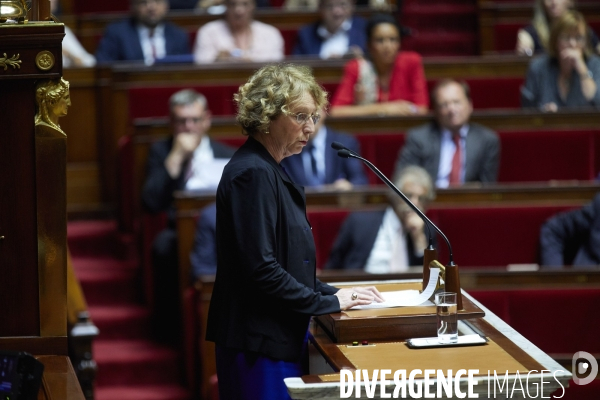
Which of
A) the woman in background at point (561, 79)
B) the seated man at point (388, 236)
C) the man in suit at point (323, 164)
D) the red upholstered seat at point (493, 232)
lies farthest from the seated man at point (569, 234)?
the woman in background at point (561, 79)

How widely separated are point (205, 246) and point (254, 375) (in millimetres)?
1060

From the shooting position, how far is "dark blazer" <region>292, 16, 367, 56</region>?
11.7 feet

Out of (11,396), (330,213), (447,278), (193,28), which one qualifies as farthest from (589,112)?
(11,396)

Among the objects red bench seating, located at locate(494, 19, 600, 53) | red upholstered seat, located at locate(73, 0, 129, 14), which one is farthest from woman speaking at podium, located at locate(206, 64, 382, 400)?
red upholstered seat, located at locate(73, 0, 129, 14)

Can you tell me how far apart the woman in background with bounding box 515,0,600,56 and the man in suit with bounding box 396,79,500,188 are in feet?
2.51

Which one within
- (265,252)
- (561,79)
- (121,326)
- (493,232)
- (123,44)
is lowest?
(121,326)

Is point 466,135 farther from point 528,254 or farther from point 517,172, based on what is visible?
point 528,254

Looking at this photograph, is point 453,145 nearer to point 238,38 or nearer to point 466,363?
point 238,38

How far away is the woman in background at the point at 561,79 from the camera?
122 inches

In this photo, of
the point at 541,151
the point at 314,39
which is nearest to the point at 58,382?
the point at 541,151

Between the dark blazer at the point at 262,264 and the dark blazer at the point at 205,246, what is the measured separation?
100cm

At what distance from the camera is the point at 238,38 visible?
136 inches

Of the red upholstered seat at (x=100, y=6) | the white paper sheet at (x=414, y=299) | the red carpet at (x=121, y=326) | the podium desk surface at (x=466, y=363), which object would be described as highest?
the red upholstered seat at (x=100, y=6)

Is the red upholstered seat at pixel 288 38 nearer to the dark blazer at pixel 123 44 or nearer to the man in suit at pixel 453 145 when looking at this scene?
the dark blazer at pixel 123 44
